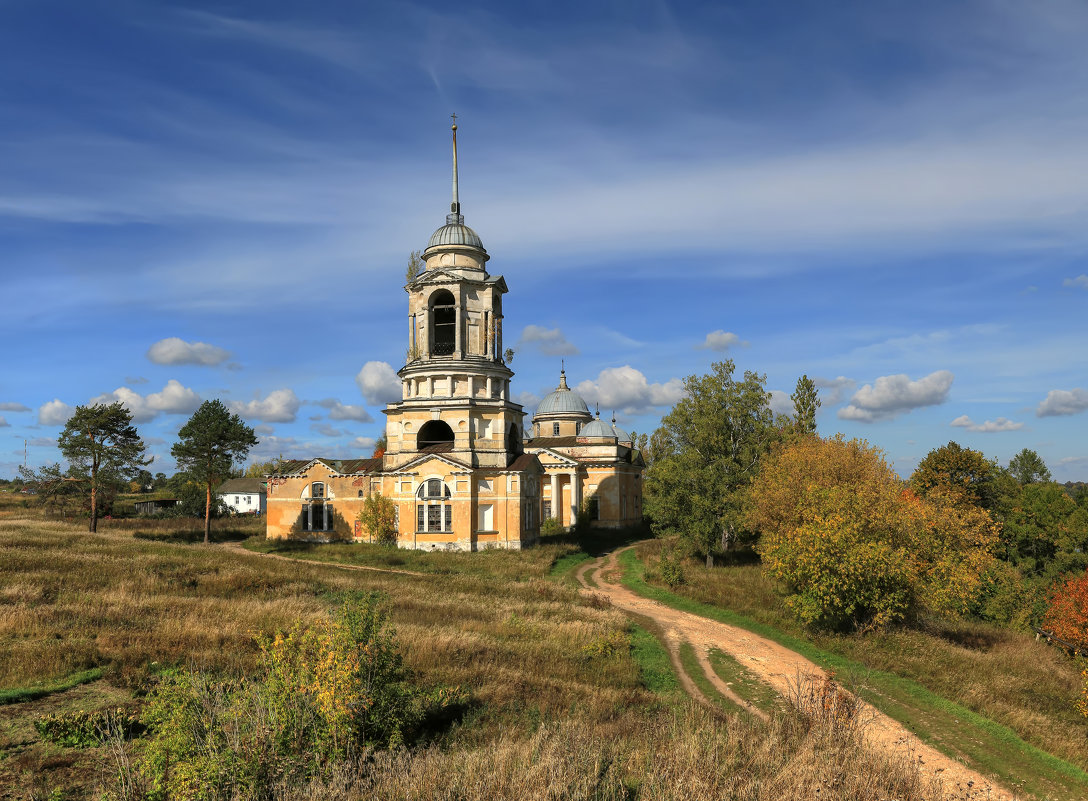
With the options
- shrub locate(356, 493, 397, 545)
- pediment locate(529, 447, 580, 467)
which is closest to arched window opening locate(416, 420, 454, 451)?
shrub locate(356, 493, 397, 545)

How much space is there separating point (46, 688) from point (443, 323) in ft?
116

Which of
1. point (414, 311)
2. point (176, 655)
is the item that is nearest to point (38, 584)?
point (176, 655)

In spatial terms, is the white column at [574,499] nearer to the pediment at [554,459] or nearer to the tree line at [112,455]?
the pediment at [554,459]

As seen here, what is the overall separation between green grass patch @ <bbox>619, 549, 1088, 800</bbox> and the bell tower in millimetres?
25994

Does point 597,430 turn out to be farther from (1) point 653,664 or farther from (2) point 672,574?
(1) point 653,664

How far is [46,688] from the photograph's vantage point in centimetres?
1387

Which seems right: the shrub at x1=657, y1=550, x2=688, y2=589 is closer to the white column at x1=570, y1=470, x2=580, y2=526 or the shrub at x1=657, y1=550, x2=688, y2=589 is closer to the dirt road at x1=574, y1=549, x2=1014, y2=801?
the dirt road at x1=574, y1=549, x2=1014, y2=801

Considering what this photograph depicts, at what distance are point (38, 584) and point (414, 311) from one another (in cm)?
2798

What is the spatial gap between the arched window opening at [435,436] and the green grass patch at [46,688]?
3066 centimetres

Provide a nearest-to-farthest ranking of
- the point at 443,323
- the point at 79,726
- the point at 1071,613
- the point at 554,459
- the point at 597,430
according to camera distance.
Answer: the point at 79,726 → the point at 1071,613 → the point at 443,323 → the point at 554,459 → the point at 597,430

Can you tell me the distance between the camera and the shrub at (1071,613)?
33188mm

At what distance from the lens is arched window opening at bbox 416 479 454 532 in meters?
43.8

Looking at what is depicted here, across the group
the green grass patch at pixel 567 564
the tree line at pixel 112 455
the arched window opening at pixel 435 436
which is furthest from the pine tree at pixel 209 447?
the green grass patch at pixel 567 564

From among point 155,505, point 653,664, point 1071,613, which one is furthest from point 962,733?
point 155,505
